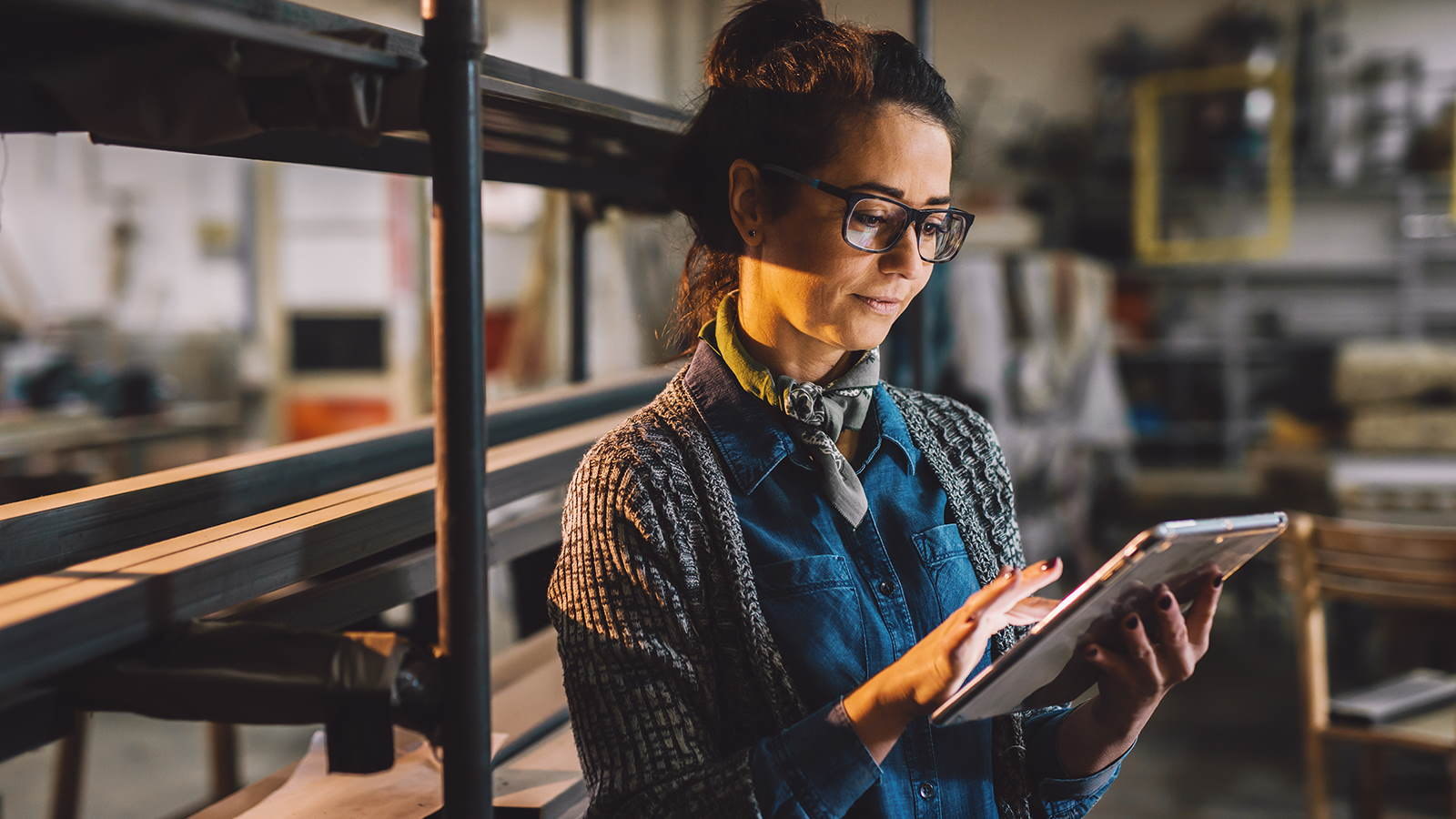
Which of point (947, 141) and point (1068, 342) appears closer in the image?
point (947, 141)

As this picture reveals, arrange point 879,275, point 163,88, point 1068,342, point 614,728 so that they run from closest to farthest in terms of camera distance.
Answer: point 163,88
point 614,728
point 879,275
point 1068,342

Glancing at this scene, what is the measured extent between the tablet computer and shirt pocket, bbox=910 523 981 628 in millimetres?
140

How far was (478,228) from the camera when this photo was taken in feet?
2.85

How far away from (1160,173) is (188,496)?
24.1 ft

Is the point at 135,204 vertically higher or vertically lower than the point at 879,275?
higher

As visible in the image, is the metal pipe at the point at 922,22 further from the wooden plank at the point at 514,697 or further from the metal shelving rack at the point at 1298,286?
the metal shelving rack at the point at 1298,286

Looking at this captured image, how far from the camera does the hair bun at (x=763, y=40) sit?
117 centimetres

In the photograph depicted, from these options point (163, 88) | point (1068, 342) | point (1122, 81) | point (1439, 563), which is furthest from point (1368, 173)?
point (163, 88)

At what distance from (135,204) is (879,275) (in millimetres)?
7123

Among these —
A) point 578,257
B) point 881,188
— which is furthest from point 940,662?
point 578,257

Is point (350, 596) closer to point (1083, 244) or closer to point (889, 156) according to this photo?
point (889, 156)

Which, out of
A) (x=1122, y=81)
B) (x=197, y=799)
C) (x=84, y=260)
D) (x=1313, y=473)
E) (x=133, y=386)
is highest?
(x=1122, y=81)

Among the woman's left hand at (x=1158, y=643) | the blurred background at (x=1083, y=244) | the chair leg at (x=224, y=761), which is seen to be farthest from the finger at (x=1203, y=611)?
the blurred background at (x=1083, y=244)

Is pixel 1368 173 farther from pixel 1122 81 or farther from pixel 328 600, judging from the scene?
pixel 328 600
